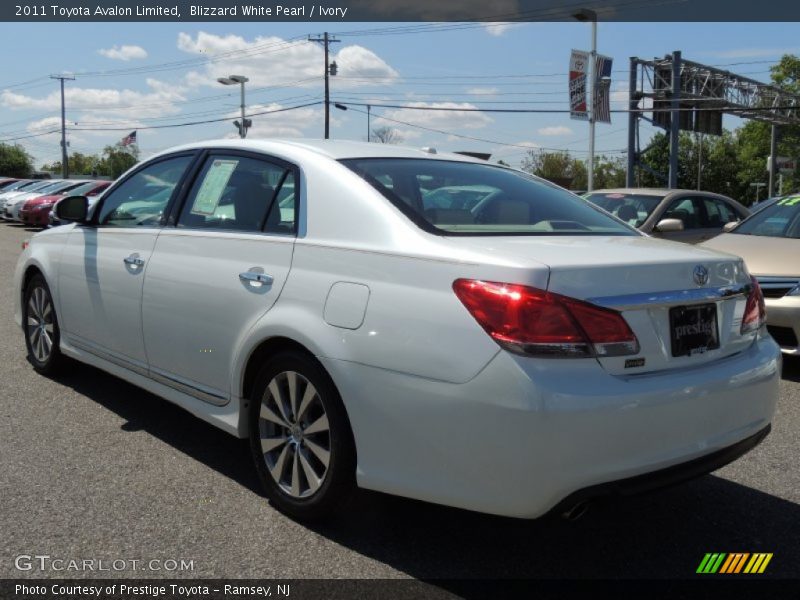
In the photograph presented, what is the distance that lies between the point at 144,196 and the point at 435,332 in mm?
2629

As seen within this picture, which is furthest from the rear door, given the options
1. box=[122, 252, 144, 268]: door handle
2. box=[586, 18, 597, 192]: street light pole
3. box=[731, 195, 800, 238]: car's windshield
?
box=[586, 18, 597, 192]: street light pole

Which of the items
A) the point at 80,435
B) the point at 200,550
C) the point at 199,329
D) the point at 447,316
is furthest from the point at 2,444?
the point at 447,316

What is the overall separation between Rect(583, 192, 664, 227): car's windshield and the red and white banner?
18365 mm

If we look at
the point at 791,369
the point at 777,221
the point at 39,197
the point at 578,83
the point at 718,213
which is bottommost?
the point at 791,369

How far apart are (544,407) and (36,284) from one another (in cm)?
435

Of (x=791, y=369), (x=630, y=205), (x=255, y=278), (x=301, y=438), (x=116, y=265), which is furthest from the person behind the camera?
(x=630, y=205)

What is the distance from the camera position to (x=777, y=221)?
7.60 metres

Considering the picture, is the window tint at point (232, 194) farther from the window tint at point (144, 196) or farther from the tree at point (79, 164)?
the tree at point (79, 164)

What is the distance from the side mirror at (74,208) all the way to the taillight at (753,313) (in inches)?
153

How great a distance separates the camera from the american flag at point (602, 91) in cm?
2786

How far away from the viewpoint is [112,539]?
312cm

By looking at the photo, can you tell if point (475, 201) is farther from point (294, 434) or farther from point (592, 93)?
point (592, 93)

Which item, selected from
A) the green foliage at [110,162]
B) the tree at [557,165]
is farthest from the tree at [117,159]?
the tree at [557,165]

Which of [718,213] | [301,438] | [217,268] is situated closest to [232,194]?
[217,268]
